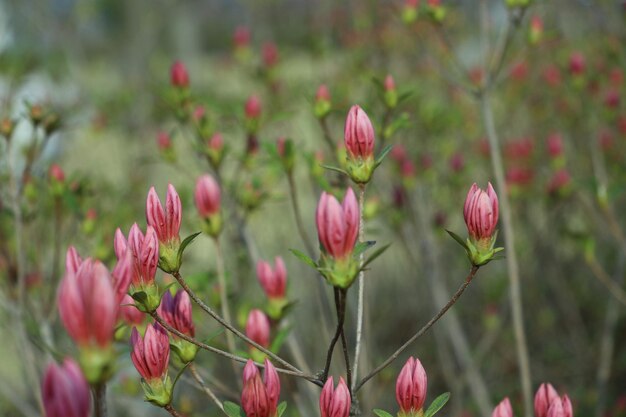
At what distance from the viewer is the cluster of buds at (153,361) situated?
51.7 inches

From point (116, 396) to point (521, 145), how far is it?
3.05 meters

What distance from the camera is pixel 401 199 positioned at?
3279 millimetres

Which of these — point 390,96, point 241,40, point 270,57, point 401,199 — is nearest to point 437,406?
point 390,96

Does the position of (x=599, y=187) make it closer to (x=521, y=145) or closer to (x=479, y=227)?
(x=479, y=227)

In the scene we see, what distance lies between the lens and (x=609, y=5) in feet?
14.4

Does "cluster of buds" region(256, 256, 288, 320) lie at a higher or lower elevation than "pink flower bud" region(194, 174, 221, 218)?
lower

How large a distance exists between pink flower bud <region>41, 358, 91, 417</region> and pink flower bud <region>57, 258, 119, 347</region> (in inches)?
2.0

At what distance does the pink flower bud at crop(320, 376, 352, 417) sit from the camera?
125 cm

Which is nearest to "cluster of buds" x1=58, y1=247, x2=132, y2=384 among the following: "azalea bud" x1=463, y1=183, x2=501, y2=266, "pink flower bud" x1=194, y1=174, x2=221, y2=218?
"azalea bud" x1=463, y1=183, x2=501, y2=266

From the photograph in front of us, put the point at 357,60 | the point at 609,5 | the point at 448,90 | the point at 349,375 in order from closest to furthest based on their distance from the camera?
the point at 349,375, the point at 609,5, the point at 357,60, the point at 448,90

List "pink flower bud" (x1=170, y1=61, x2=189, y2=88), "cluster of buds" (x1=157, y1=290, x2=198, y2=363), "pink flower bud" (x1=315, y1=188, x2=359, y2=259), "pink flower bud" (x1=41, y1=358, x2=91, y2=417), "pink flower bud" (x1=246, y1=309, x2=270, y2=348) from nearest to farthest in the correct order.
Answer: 1. "pink flower bud" (x1=41, y1=358, x2=91, y2=417)
2. "pink flower bud" (x1=315, y1=188, x2=359, y2=259)
3. "cluster of buds" (x1=157, y1=290, x2=198, y2=363)
4. "pink flower bud" (x1=246, y1=309, x2=270, y2=348)
5. "pink flower bud" (x1=170, y1=61, x2=189, y2=88)

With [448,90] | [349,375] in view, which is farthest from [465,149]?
[349,375]

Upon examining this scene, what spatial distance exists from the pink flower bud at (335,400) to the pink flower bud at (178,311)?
381 mm

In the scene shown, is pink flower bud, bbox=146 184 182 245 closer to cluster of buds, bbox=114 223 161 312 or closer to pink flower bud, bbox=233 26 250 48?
cluster of buds, bbox=114 223 161 312
